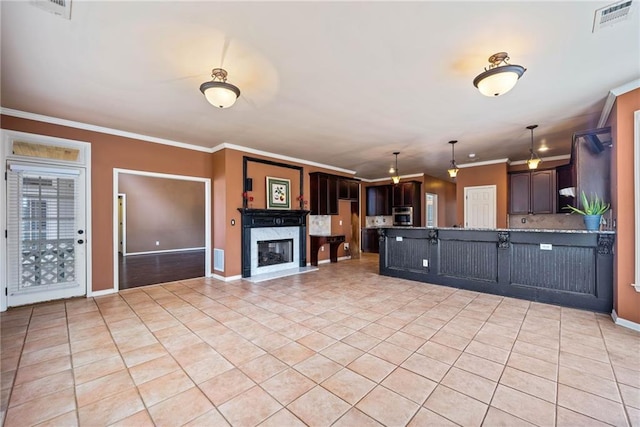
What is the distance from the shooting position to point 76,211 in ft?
13.7

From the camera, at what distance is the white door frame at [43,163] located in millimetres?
3566

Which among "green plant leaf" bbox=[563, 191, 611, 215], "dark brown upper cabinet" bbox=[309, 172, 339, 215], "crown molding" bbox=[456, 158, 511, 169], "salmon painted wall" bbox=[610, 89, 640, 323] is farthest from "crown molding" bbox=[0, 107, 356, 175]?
"salmon painted wall" bbox=[610, 89, 640, 323]

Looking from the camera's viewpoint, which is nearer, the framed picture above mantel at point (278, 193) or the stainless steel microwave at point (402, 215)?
the framed picture above mantel at point (278, 193)

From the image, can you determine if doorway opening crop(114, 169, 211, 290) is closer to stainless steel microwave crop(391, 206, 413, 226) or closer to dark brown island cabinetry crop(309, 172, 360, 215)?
dark brown island cabinetry crop(309, 172, 360, 215)

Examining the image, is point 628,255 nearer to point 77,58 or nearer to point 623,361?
point 623,361

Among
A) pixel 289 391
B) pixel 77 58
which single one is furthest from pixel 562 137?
pixel 77 58

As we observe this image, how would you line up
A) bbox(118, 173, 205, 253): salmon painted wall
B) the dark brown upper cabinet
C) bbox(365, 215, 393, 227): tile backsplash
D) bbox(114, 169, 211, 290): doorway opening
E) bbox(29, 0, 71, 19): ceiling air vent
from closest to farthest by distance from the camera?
bbox(29, 0, 71, 19): ceiling air vent → the dark brown upper cabinet → bbox(114, 169, 211, 290): doorway opening → bbox(118, 173, 205, 253): salmon painted wall → bbox(365, 215, 393, 227): tile backsplash

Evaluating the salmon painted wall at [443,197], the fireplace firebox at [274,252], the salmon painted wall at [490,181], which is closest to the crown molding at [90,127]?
the fireplace firebox at [274,252]

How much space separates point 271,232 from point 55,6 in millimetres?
4676

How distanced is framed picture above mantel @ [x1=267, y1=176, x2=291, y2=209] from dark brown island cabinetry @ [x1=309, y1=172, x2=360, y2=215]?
0.79 meters

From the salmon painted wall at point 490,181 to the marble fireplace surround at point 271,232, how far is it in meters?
4.27

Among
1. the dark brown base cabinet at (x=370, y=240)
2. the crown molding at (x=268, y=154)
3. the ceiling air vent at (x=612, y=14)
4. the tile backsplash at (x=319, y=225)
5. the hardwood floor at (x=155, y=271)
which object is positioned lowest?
the hardwood floor at (x=155, y=271)

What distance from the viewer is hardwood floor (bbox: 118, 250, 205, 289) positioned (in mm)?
5297

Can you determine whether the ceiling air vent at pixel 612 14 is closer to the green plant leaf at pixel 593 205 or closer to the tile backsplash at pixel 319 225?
the green plant leaf at pixel 593 205
